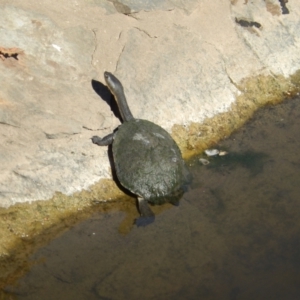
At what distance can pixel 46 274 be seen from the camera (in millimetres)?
4492

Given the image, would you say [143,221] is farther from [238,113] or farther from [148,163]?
[238,113]

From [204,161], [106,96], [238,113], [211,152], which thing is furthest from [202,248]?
[238,113]

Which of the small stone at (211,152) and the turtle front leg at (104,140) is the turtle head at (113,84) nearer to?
the turtle front leg at (104,140)

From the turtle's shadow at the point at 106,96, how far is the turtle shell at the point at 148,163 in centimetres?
41

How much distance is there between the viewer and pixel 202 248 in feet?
15.4

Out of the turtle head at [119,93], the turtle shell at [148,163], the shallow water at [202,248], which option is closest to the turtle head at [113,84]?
the turtle head at [119,93]

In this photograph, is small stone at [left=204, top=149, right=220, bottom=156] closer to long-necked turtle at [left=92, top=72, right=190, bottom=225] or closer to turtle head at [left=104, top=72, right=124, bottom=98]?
long-necked turtle at [left=92, top=72, right=190, bottom=225]

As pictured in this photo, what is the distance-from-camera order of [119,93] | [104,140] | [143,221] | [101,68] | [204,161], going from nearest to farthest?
1. [143,221]
2. [104,140]
3. [119,93]
4. [204,161]
5. [101,68]

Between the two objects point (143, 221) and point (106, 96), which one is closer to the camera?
point (143, 221)

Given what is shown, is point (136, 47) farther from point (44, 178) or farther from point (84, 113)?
point (44, 178)

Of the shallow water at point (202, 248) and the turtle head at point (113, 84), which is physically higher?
the turtle head at point (113, 84)

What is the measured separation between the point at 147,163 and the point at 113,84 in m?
0.94

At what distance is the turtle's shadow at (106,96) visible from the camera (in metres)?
5.66

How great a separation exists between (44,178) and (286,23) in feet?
12.9
